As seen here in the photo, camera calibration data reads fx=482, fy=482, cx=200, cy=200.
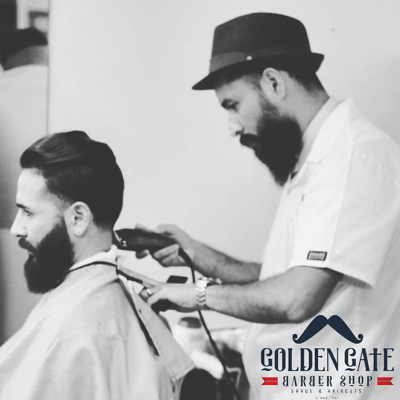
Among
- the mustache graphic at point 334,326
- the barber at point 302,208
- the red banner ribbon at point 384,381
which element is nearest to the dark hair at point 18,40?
the barber at point 302,208

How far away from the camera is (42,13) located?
1621 mm

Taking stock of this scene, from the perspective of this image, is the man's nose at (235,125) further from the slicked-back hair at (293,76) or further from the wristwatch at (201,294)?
the wristwatch at (201,294)

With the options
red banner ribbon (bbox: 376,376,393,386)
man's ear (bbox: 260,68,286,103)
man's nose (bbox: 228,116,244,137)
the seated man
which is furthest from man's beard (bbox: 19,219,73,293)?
red banner ribbon (bbox: 376,376,393,386)

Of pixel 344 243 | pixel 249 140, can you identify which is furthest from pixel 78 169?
pixel 344 243

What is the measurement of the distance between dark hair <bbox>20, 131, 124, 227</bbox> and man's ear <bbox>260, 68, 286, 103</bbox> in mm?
482

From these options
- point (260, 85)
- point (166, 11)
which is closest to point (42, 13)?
point (166, 11)

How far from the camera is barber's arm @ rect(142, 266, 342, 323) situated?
1.18 m

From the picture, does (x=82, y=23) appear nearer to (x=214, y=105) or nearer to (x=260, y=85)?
(x=214, y=105)

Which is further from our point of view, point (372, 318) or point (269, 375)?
point (269, 375)

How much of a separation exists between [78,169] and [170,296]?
16.8 inches

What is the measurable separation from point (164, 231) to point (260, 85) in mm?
563

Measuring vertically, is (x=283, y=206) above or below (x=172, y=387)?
above

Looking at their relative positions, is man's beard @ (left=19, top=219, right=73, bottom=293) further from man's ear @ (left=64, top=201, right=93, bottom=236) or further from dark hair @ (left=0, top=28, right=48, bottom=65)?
dark hair @ (left=0, top=28, right=48, bottom=65)

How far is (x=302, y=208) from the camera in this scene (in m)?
1.30
